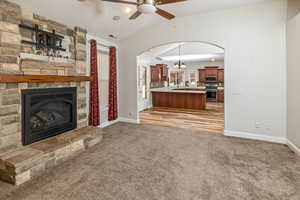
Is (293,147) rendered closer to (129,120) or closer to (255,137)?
(255,137)

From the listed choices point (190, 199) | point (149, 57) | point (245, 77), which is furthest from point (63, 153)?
point (149, 57)

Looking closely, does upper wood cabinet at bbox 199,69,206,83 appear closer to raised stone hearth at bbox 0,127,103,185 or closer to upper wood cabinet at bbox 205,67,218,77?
upper wood cabinet at bbox 205,67,218,77

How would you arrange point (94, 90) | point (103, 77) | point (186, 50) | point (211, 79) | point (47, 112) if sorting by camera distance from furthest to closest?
point (211, 79), point (186, 50), point (103, 77), point (94, 90), point (47, 112)

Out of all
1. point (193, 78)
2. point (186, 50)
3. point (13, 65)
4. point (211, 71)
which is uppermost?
point (186, 50)

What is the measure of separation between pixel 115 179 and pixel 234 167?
1.86 m

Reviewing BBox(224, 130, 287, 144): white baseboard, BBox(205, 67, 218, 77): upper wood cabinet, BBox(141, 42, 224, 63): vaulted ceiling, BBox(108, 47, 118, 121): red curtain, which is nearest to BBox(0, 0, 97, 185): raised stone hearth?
BBox(108, 47, 118, 121): red curtain

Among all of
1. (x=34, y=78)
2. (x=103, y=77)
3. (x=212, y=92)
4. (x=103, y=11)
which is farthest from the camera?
(x=212, y=92)

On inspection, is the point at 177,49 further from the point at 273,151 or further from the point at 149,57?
the point at 273,151

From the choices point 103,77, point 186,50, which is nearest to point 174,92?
point 186,50

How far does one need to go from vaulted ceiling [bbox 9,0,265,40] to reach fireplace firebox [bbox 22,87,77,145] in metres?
1.46

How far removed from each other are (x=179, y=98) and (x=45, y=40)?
605cm

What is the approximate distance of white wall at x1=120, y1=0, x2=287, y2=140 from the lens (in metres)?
3.43

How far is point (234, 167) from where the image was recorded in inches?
99.4

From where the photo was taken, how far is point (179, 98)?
787cm
